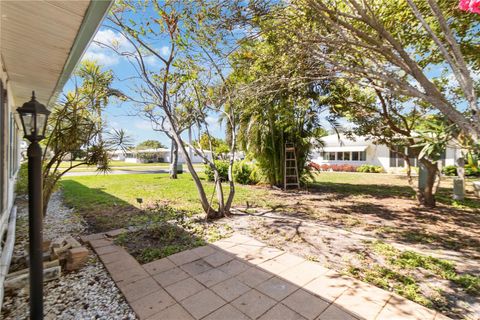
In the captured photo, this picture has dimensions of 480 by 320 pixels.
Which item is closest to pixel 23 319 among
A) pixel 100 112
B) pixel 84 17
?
pixel 84 17

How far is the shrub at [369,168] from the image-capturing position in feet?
73.0

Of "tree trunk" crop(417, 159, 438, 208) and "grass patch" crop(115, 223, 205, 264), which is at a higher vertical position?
"tree trunk" crop(417, 159, 438, 208)

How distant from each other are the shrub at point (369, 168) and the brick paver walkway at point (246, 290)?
22.5 m

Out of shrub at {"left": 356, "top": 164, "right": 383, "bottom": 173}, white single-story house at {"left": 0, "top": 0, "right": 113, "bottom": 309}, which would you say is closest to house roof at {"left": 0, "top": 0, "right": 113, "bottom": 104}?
white single-story house at {"left": 0, "top": 0, "right": 113, "bottom": 309}

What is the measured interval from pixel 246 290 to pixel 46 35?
3697mm

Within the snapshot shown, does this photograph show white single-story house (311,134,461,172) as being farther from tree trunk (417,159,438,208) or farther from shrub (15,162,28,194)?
shrub (15,162,28,194)

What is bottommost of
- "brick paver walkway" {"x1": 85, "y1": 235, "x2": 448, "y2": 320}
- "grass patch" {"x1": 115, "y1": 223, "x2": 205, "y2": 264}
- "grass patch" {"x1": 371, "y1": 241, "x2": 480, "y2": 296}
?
"grass patch" {"x1": 371, "y1": 241, "x2": 480, "y2": 296}

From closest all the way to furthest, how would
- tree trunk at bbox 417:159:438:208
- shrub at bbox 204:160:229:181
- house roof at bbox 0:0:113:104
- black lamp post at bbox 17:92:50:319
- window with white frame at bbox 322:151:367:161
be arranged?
house roof at bbox 0:0:113:104 < black lamp post at bbox 17:92:50:319 < tree trunk at bbox 417:159:438:208 < shrub at bbox 204:160:229:181 < window with white frame at bbox 322:151:367:161

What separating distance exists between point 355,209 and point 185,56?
6952 mm

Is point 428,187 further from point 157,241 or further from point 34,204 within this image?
point 34,204

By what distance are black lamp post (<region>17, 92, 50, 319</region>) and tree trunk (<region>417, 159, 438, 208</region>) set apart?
9.41m

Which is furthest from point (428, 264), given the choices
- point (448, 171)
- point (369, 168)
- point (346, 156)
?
point (346, 156)

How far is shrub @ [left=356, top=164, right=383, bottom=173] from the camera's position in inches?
876

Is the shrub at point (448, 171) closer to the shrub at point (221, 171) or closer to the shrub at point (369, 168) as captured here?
the shrub at point (369, 168)
